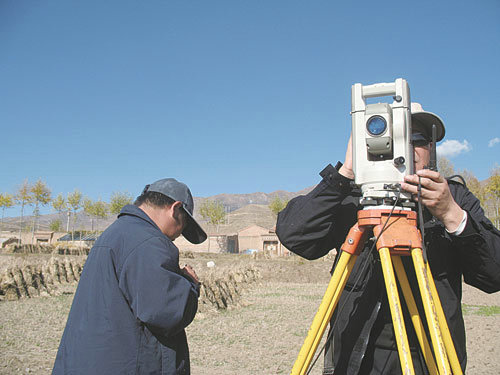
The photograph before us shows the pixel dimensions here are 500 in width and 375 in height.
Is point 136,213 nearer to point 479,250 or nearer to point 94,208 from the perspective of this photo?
point 479,250

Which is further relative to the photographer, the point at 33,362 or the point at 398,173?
the point at 33,362

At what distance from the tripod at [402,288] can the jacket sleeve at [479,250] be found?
0.91 feet

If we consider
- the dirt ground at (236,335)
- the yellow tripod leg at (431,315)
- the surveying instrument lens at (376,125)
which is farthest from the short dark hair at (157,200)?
the dirt ground at (236,335)

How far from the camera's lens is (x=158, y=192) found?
2604 mm

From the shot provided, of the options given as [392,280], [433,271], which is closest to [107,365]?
[392,280]

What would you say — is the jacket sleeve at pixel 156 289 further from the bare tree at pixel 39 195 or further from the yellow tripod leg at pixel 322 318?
the bare tree at pixel 39 195

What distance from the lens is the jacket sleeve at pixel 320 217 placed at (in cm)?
183

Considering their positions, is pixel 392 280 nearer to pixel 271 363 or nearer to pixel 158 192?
pixel 158 192

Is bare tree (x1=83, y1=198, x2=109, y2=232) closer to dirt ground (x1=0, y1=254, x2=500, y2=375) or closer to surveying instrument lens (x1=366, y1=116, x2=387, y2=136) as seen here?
dirt ground (x1=0, y1=254, x2=500, y2=375)

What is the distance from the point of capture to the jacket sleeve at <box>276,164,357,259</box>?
183cm

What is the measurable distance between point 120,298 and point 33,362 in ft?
16.8

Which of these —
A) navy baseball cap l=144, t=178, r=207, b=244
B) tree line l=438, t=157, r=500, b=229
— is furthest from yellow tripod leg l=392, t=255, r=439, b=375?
tree line l=438, t=157, r=500, b=229

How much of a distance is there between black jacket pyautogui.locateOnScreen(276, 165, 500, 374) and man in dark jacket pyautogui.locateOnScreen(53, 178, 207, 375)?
2.17 feet

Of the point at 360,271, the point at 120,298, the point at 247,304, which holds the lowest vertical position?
the point at 247,304
